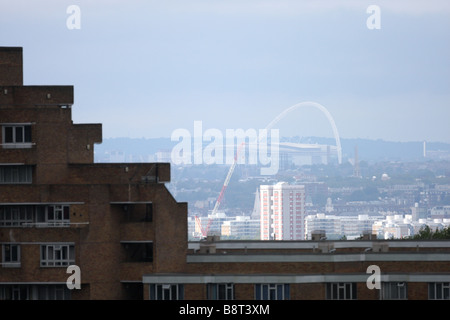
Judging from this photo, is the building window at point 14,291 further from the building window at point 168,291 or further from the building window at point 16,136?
the building window at point 16,136

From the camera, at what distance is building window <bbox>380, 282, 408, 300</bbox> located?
73.2m

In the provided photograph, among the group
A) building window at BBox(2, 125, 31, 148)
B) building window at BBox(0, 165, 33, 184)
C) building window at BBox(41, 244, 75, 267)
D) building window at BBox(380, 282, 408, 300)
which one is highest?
building window at BBox(2, 125, 31, 148)

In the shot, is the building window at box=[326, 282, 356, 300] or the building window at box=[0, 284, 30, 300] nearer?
the building window at box=[326, 282, 356, 300]

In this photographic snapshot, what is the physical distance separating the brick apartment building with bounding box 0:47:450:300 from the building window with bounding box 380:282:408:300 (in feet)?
0.19

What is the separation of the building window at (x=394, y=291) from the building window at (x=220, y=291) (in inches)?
349

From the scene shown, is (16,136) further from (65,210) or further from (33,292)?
(33,292)

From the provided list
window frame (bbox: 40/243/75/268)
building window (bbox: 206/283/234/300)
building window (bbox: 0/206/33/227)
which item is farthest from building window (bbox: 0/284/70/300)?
building window (bbox: 206/283/234/300)

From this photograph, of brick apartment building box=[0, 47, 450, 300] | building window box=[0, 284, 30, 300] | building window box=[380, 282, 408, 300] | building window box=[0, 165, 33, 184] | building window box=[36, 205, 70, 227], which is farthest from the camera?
building window box=[0, 165, 33, 184]

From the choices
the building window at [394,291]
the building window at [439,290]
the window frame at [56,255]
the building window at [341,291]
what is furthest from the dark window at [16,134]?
the building window at [439,290]

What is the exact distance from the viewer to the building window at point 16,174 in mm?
75938

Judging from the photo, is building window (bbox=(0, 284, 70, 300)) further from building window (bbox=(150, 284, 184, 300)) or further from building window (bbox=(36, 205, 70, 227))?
building window (bbox=(150, 284, 184, 300))

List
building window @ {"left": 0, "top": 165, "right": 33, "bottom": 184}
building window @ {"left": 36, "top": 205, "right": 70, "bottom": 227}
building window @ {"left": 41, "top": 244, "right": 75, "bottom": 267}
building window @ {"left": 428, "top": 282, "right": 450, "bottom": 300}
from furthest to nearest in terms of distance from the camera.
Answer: building window @ {"left": 0, "top": 165, "right": 33, "bottom": 184}, building window @ {"left": 36, "top": 205, "right": 70, "bottom": 227}, building window @ {"left": 41, "top": 244, "right": 75, "bottom": 267}, building window @ {"left": 428, "top": 282, "right": 450, "bottom": 300}
